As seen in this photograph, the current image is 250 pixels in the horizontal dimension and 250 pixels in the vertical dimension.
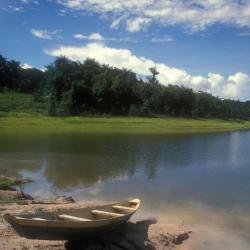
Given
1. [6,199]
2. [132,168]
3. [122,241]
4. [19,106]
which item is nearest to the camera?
[122,241]

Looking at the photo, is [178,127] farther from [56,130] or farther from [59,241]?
[59,241]

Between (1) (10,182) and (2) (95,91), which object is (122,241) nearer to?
(1) (10,182)

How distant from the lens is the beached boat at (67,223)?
971cm

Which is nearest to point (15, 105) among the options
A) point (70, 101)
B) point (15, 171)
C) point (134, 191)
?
point (70, 101)

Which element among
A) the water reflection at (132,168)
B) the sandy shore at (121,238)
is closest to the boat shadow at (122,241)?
the sandy shore at (121,238)

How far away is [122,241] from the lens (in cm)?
1154

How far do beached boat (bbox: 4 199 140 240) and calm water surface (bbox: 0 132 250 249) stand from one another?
383cm

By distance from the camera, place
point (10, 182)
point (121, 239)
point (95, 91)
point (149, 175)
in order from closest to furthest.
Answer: point (121, 239)
point (10, 182)
point (149, 175)
point (95, 91)

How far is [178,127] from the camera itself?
70.8 metres

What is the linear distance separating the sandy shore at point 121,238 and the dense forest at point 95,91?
5226 cm

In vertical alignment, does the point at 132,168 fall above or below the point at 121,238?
below

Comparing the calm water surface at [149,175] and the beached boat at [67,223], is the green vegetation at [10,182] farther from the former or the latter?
the beached boat at [67,223]

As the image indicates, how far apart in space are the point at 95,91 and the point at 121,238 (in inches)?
2670

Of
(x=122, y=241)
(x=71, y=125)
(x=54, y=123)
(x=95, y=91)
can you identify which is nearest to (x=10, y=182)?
(x=122, y=241)
